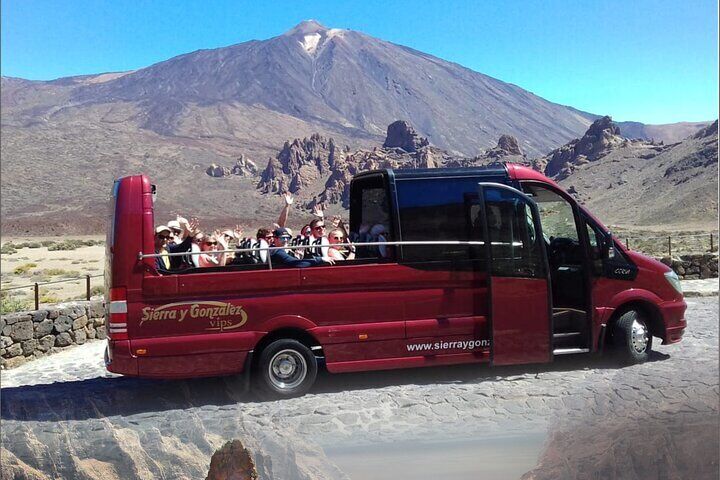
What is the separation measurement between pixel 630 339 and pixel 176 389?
5149 mm

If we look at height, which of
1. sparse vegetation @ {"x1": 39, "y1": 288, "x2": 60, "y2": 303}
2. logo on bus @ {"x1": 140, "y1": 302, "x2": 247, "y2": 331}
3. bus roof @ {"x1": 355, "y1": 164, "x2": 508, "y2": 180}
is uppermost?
bus roof @ {"x1": 355, "y1": 164, "x2": 508, "y2": 180}

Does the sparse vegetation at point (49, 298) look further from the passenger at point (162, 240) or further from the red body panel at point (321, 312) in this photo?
the red body panel at point (321, 312)

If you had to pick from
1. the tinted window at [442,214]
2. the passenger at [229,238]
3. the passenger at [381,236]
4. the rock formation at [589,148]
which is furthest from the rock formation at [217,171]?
the tinted window at [442,214]

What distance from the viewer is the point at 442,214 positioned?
278 inches

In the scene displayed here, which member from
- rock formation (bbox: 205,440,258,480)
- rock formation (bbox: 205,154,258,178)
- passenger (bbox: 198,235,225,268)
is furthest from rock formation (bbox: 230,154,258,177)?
rock formation (bbox: 205,440,258,480)

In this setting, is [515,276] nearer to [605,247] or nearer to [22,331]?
[605,247]

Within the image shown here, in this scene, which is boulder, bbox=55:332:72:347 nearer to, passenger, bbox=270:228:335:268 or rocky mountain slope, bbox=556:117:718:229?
passenger, bbox=270:228:335:268

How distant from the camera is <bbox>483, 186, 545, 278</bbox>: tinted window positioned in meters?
6.89

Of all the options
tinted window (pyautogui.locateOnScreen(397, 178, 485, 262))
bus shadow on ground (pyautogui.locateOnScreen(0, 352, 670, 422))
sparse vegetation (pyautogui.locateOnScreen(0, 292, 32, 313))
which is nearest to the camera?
bus shadow on ground (pyautogui.locateOnScreen(0, 352, 670, 422))

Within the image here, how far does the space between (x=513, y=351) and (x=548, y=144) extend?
163 metres

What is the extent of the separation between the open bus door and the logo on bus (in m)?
2.62

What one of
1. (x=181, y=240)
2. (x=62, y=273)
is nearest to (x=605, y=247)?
(x=181, y=240)

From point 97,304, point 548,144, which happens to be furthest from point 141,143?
point 97,304

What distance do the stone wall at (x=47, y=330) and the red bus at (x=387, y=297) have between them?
373 centimetres
